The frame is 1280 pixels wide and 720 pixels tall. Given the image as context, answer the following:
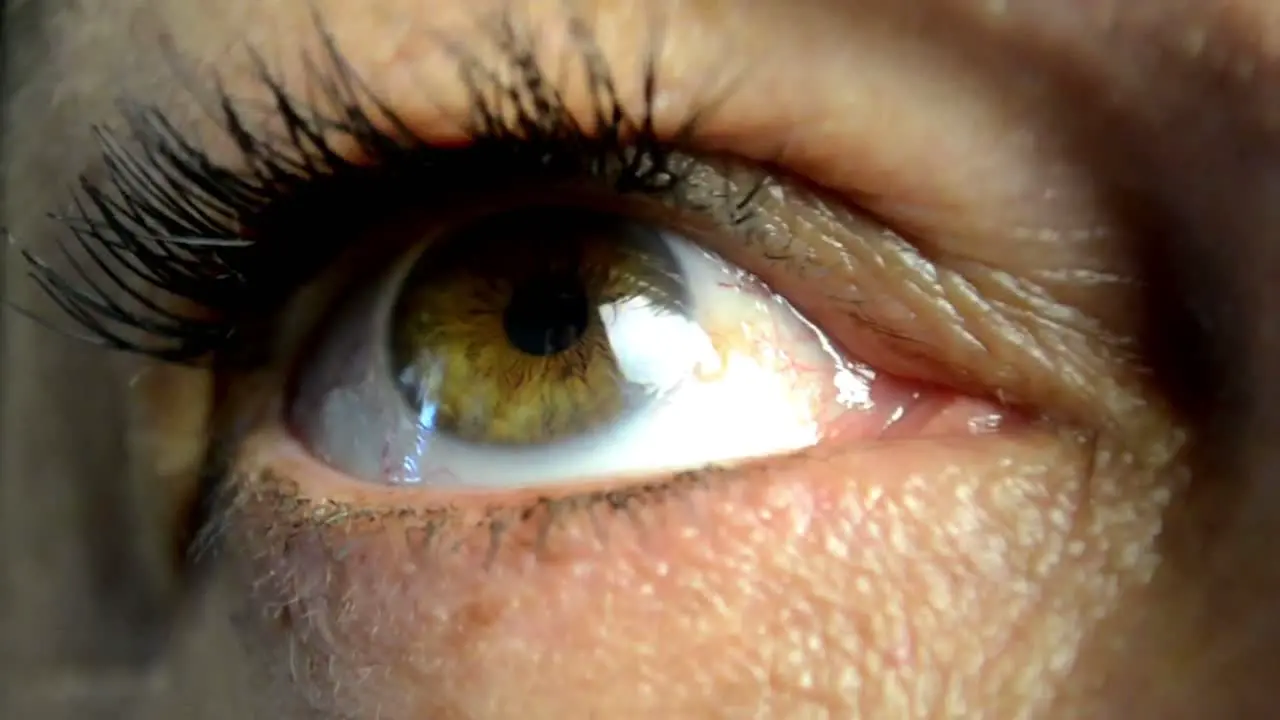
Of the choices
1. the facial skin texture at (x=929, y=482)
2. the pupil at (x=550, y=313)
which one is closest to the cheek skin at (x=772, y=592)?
the facial skin texture at (x=929, y=482)

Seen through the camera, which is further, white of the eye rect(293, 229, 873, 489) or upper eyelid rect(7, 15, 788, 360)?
white of the eye rect(293, 229, 873, 489)

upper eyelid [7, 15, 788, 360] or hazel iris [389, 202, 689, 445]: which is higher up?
upper eyelid [7, 15, 788, 360]

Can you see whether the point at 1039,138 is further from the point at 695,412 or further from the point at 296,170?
the point at 296,170

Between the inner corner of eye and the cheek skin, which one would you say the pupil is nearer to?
the inner corner of eye

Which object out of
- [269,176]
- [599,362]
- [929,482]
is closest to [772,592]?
[929,482]

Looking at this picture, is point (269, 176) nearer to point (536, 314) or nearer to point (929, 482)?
point (536, 314)

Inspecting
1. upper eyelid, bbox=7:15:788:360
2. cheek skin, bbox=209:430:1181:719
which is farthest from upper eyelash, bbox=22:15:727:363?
cheek skin, bbox=209:430:1181:719

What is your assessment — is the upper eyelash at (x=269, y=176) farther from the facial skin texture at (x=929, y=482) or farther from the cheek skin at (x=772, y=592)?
the cheek skin at (x=772, y=592)
